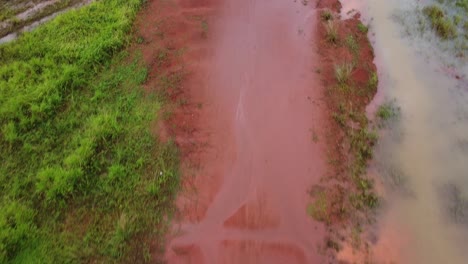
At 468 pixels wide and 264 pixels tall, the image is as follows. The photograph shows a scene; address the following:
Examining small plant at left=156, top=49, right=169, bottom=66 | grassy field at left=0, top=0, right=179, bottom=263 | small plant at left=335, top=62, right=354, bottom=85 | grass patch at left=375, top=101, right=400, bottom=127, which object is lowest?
grassy field at left=0, top=0, right=179, bottom=263

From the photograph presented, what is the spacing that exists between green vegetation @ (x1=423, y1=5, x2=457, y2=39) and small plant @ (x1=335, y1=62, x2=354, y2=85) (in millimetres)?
2909

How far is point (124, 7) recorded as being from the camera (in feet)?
30.4

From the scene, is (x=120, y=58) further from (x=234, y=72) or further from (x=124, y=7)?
(x=234, y=72)

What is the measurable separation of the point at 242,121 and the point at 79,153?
117 inches

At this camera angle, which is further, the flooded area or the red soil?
the flooded area

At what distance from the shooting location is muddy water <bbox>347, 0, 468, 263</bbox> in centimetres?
560

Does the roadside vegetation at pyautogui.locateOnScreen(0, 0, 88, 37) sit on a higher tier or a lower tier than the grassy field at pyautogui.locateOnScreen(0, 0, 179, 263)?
higher

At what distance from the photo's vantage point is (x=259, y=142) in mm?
6598

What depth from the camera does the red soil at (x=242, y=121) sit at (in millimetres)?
5504

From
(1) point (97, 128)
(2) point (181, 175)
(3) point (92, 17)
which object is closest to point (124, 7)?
(3) point (92, 17)

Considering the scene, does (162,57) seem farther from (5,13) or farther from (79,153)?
(5,13)

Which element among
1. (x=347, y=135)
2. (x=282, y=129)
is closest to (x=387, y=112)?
(x=347, y=135)

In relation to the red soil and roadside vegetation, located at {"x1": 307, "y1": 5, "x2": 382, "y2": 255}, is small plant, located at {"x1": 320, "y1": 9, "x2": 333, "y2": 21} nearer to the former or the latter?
roadside vegetation, located at {"x1": 307, "y1": 5, "x2": 382, "y2": 255}

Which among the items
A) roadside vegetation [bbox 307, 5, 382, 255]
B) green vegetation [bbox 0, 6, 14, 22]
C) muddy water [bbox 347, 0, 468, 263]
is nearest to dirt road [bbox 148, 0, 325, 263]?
roadside vegetation [bbox 307, 5, 382, 255]
